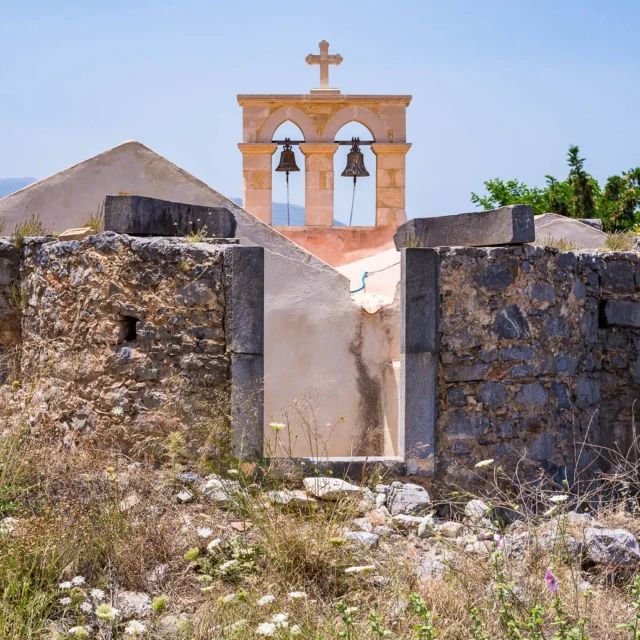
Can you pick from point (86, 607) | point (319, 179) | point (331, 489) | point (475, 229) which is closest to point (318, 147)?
point (319, 179)

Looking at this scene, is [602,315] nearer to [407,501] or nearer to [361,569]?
[407,501]

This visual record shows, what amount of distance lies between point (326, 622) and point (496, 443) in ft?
9.99

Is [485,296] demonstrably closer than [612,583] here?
No

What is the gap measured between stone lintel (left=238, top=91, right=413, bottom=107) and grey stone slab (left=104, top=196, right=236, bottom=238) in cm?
604

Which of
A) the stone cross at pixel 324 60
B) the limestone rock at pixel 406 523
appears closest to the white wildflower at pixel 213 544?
the limestone rock at pixel 406 523

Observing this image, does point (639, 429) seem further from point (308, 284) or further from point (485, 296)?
point (308, 284)

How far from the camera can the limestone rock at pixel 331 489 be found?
5.38m

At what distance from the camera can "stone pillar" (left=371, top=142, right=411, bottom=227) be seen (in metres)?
12.8

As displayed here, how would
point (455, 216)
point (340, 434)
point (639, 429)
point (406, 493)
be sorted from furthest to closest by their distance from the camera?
point (340, 434)
point (639, 429)
point (455, 216)
point (406, 493)

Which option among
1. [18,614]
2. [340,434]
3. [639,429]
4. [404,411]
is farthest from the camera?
[340,434]

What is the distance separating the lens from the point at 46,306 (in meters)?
6.65

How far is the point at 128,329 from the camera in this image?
6.24m

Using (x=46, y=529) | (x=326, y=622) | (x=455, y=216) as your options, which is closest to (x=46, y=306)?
(x=46, y=529)

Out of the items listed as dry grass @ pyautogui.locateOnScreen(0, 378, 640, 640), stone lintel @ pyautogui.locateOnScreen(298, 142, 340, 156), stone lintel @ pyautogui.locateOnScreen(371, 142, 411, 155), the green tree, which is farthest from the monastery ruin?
the green tree
